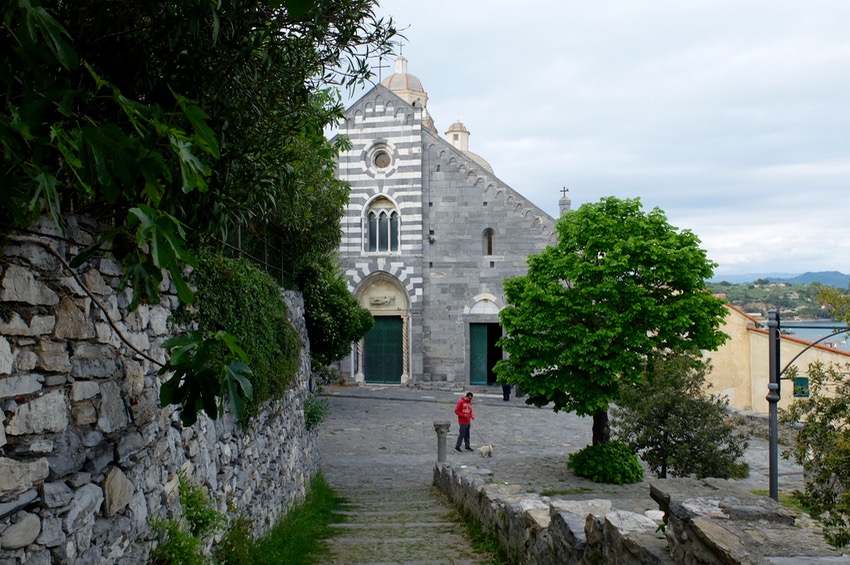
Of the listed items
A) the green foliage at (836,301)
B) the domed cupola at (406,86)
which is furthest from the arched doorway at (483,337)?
the green foliage at (836,301)

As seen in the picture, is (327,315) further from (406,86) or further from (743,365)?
(406,86)

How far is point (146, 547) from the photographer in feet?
15.6

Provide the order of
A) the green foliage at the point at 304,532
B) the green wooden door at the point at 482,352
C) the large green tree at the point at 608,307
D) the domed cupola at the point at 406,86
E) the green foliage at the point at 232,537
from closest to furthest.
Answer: the green foliage at the point at 232,537 → the green foliage at the point at 304,532 → the large green tree at the point at 608,307 → the green wooden door at the point at 482,352 → the domed cupola at the point at 406,86

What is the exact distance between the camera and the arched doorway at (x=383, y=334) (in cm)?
2958

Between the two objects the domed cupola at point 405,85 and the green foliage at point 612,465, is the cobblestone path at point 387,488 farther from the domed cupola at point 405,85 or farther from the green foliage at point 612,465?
the domed cupola at point 405,85

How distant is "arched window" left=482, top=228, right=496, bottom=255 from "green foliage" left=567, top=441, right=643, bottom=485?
1610 cm

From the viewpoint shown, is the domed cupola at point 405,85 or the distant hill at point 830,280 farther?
the domed cupola at point 405,85

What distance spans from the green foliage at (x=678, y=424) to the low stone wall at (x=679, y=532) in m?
5.92

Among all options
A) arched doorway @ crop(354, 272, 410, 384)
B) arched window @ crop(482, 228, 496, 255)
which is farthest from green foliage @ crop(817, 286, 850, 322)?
arched doorway @ crop(354, 272, 410, 384)

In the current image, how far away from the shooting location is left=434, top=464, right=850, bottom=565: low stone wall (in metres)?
3.43

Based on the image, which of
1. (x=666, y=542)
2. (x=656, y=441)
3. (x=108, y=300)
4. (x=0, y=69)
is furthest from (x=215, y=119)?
(x=656, y=441)

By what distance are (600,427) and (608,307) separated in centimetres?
255

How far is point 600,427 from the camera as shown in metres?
13.6

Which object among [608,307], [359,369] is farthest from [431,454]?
[359,369]
